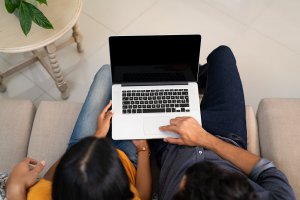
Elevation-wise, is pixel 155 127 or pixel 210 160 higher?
pixel 155 127

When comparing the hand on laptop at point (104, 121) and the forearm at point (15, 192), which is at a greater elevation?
the hand on laptop at point (104, 121)

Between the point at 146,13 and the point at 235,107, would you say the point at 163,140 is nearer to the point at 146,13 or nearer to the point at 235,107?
the point at 235,107

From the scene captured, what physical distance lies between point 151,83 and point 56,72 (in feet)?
1.97

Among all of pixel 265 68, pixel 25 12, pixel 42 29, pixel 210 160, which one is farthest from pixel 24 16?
pixel 265 68

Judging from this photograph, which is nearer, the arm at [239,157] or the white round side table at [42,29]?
the arm at [239,157]

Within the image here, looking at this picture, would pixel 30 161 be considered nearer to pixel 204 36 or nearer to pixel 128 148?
pixel 128 148

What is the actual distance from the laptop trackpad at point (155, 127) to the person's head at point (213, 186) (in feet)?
1.22

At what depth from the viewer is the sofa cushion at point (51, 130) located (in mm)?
1210

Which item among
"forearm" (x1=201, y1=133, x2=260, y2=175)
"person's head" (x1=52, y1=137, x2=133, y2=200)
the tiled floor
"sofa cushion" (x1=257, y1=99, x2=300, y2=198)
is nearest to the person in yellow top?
"person's head" (x1=52, y1=137, x2=133, y2=200)

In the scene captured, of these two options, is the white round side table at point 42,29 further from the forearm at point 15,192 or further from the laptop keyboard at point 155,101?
the forearm at point 15,192

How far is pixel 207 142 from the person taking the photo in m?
1.06

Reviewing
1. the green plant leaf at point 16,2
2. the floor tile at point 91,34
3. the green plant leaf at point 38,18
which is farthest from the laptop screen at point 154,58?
the floor tile at point 91,34

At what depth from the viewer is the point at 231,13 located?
208 centimetres

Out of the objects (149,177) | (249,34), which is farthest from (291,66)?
(149,177)
